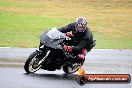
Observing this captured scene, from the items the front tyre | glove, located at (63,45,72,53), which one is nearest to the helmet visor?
glove, located at (63,45,72,53)

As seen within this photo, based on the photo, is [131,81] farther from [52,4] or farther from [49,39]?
[52,4]

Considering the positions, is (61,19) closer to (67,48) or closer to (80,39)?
(80,39)

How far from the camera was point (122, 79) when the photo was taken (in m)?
12.2

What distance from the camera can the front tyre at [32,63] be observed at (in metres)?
12.9

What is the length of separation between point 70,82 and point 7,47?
5.54 m

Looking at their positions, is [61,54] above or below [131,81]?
above

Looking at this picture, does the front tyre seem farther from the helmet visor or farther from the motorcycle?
the helmet visor

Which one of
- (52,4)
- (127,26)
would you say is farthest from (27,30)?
(52,4)

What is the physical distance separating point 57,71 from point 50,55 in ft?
3.79

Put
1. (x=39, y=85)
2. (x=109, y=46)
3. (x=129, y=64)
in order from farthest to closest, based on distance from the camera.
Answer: (x=109, y=46) → (x=129, y=64) → (x=39, y=85)

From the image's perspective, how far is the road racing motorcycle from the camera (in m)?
12.8

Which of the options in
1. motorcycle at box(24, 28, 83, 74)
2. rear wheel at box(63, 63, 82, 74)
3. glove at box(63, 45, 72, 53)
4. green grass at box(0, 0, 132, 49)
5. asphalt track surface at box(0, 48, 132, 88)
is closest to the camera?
asphalt track surface at box(0, 48, 132, 88)

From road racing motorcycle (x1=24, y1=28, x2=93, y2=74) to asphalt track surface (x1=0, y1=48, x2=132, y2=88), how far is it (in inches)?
10.8

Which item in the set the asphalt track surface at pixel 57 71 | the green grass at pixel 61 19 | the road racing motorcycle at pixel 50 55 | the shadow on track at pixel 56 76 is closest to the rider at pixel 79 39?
the road racing motorcycle at pixel 50 55
